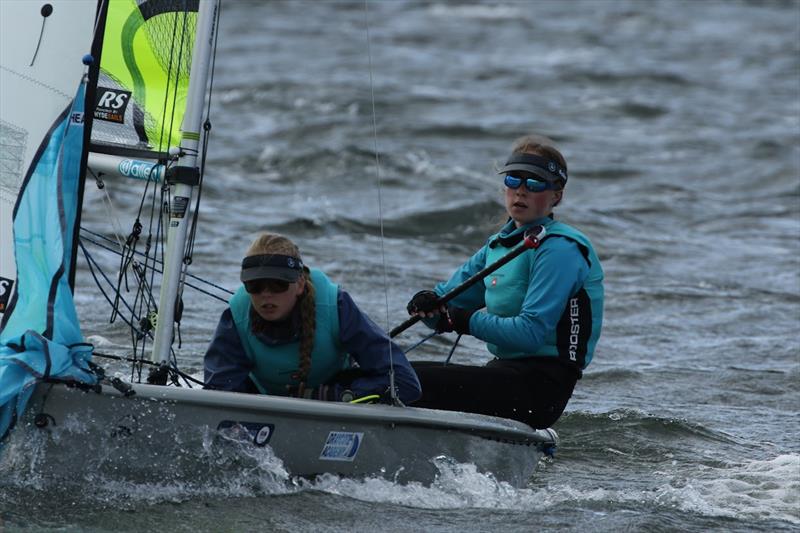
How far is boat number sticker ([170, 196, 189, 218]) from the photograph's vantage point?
16.1 ft

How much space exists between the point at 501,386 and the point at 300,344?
843 millimetres

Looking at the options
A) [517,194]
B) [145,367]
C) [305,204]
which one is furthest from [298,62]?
[517,194]

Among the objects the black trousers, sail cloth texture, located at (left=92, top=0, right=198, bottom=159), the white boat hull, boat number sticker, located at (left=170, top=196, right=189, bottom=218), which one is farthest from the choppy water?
sail cloth texture, located at (left=92, top=0, right=198, bottom=159)

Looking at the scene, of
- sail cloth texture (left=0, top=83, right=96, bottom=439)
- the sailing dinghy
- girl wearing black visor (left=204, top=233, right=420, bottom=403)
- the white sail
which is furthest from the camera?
the white sail

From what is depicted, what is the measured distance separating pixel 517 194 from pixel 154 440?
1.63m

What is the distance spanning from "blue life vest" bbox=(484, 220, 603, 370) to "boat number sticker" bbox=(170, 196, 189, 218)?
1.19m

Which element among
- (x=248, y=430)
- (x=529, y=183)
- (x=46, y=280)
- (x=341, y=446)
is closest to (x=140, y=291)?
(x=46, y=280)

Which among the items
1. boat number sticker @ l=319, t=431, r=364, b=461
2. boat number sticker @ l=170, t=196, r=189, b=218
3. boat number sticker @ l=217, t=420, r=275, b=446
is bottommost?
boat number sticker @ l=319, t=431, r=364, b=461

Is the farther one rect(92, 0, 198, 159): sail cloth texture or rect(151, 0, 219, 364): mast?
rect(92, 0, 198, 159): sail cloth texture

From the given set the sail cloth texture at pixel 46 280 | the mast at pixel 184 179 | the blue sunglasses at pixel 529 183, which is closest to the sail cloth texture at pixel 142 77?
the mast at pixel 184 179

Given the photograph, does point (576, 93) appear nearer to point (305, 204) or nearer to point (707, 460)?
point (305, 204)

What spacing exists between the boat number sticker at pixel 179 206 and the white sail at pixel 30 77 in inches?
19.5

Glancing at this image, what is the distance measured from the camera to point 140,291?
211 inches

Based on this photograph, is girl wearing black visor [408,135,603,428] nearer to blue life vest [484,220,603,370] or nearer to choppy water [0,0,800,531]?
blue life vest [484,220,603,370]
